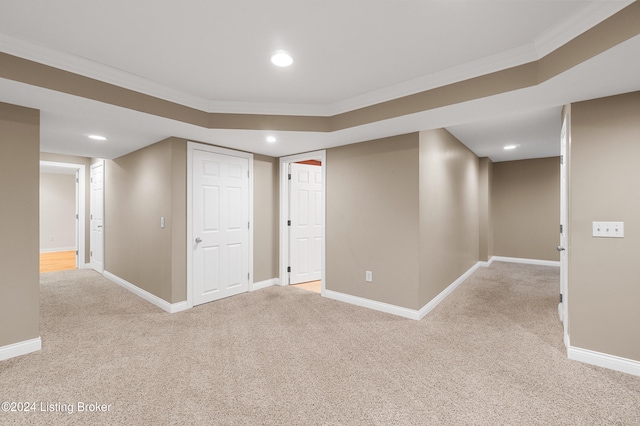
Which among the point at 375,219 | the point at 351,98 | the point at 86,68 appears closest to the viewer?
the point at 86,68

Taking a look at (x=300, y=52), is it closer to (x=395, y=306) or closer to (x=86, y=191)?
(x=395, y=306)

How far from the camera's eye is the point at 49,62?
217cm

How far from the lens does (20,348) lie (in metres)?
2.54

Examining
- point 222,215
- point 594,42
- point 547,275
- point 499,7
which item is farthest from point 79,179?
point 547,275

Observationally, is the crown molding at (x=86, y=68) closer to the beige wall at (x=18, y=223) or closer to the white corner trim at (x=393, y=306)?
the beige wall at (x=18, y=223)

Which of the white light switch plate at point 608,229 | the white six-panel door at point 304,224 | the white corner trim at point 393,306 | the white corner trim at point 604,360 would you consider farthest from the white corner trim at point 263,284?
the white light switch plate at point 608,229

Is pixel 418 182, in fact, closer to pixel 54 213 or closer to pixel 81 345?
pixel 81 345

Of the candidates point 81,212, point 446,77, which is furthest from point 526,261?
point 81,212

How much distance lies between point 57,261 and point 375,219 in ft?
26.1

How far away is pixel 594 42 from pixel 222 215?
4.08 meters

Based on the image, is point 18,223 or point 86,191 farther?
point 86,191

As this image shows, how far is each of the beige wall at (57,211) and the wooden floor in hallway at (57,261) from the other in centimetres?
35

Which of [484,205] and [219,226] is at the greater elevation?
[484,205]

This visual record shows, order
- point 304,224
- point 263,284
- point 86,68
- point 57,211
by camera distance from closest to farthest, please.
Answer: point 86,68, point 263,284, point 304,224, point 57,211
